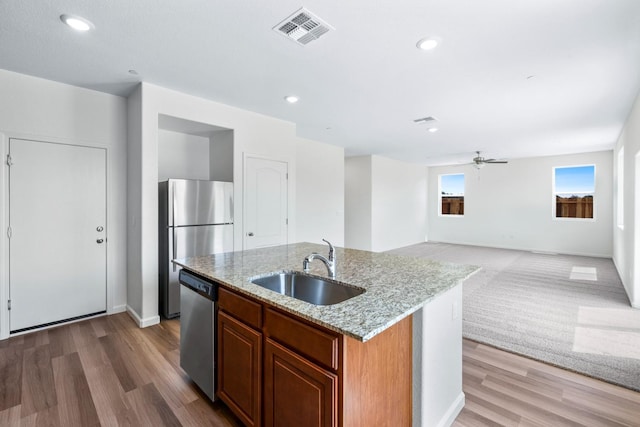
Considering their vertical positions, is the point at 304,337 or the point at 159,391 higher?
the point at 304,337

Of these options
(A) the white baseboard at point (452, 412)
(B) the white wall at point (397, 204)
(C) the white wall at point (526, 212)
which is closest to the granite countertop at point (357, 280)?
(A) the white baseboard at point (452, 412)

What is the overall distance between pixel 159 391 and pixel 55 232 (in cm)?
233

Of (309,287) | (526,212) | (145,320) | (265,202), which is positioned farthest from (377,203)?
(309,287)

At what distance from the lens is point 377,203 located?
25.7 feet

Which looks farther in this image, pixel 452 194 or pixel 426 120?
pixel 452 194

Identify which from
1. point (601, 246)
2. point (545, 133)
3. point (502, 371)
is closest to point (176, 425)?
point (502, 371)

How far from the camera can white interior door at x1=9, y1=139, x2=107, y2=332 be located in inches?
121

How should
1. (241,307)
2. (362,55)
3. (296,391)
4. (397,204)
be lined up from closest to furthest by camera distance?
(296,391) < (241,307) < (362,55) < (397,204)

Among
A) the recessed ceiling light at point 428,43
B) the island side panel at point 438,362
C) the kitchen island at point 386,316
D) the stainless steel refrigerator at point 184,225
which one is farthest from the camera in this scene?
the stainless steel refrigerator at point 184,225

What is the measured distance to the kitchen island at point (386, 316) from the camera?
1.20m

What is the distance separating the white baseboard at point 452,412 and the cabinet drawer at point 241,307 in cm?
124

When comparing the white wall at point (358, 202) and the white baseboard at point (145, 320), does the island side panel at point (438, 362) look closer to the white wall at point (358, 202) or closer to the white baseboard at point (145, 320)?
the white baseboard at point (145, 320)

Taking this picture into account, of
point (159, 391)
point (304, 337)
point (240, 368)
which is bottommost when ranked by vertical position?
point (159, 391)

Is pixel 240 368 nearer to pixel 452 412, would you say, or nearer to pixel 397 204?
pixel 452 412
